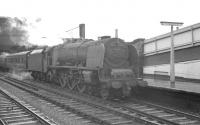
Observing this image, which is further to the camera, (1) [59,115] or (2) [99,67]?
(2) [99,67]

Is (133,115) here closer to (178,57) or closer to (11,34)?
(178,57)

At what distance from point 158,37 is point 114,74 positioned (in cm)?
1023

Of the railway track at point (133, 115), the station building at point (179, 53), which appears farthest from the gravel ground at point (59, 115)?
the station building at point (179, 53)

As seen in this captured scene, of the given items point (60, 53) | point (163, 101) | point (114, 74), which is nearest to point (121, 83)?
point (114, 74)

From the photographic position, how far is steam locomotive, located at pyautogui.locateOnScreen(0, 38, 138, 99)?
11.8 metres

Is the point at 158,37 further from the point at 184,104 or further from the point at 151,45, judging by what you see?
the point at 184,104

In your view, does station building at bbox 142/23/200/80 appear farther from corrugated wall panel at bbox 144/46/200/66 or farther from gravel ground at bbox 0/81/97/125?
gravel ground at bbox 0/81/97/125

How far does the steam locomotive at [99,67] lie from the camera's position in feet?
38.7

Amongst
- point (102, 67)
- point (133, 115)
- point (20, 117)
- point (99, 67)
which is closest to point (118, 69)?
point (102, 67)

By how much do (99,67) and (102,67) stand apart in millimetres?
173

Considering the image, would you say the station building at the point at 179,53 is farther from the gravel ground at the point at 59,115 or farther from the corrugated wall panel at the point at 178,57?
the gravel ground at the point at 59,115

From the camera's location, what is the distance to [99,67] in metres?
11.9

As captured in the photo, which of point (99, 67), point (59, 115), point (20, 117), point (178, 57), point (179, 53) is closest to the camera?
point (20, 117)

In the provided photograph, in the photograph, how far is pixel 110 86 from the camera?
11.3 m
